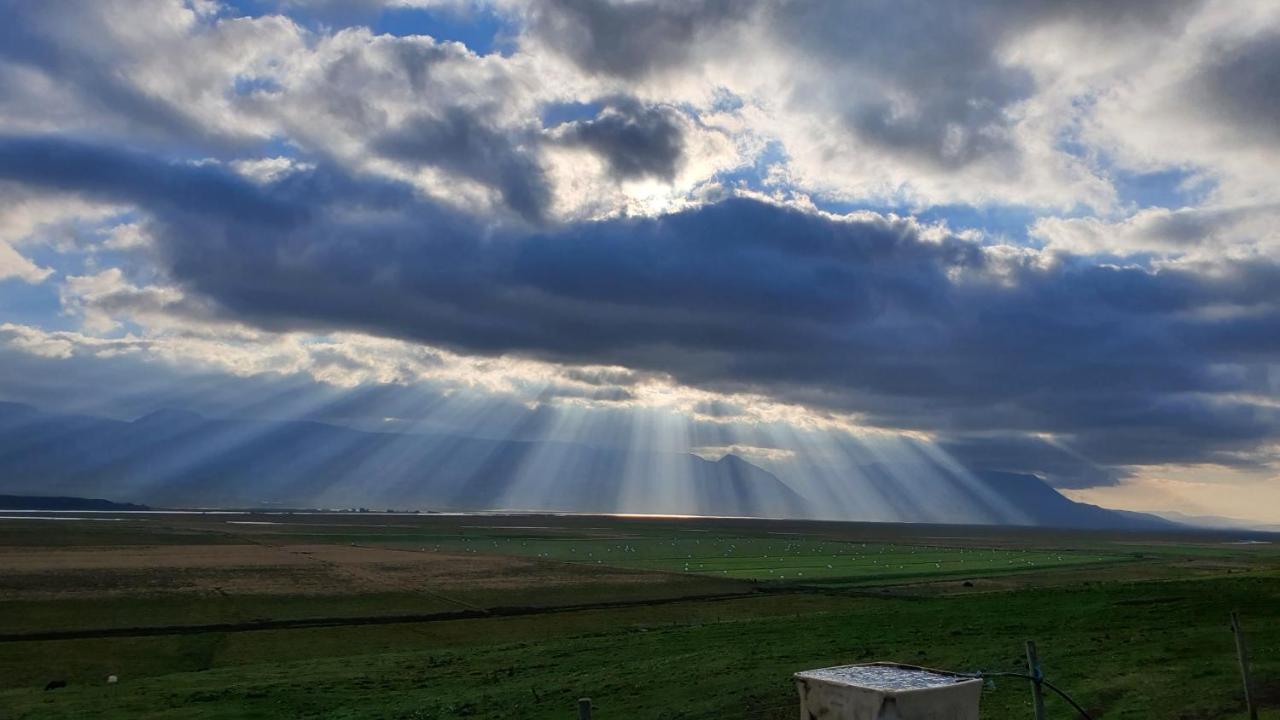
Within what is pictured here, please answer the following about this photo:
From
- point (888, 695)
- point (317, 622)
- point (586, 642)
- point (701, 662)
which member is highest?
point (888, 695)

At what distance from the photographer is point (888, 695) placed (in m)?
8.91

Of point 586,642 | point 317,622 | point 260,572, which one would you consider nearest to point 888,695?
point 586,642

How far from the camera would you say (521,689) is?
29156 mm

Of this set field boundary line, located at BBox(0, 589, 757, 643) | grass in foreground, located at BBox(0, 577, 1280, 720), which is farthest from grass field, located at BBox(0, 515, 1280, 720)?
field boundary line, located at BBox(0, 589, 757, 643)

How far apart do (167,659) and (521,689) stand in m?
24.7

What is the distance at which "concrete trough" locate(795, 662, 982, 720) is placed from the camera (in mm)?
8984

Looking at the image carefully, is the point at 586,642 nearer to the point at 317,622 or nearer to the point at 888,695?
the point at 317,622

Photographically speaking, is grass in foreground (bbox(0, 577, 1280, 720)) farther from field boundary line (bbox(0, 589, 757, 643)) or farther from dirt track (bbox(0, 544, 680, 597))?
dirt track (bbox(0, 544, 680, 597))

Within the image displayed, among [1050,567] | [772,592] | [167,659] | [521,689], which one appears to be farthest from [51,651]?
[1050,567]

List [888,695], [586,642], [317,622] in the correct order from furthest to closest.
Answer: [317,622], [586,642], [888,695]

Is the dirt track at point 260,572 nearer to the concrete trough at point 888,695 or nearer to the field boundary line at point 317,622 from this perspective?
the field boundary line at point 317,622

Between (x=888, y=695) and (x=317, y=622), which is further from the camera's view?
(x=317, y=622)

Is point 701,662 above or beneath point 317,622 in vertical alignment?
above

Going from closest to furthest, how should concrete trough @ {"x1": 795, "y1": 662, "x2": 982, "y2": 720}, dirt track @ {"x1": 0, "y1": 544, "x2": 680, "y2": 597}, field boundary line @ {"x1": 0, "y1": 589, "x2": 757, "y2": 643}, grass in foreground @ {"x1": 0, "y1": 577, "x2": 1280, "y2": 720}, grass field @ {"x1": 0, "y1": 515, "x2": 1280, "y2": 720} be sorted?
concrete trough @ {"x1": 795, "y1": 662, "x2": 982, "y2": 720} → grass in foreground @ {"x1": 0, "y1": 577, "x2": 1280, "y2": 720} → grass field @ {"x1": 0, "y1": 515, "x2": 1280, "y2": 720} → field boundary line @ {"x1": 0, "y1": 589, "x2": 757, "y2": 643} → dirt track @ {"x1": 0, "y1": 544, "x2": 680, "y2": 597}
